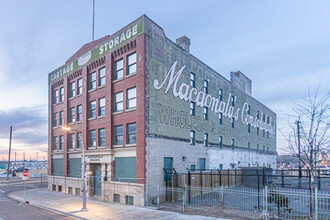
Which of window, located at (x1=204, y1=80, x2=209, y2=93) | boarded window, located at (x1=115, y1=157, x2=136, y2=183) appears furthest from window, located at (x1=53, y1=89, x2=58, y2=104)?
window, located at (x1=204, y1=80, x2=209, y2=93)

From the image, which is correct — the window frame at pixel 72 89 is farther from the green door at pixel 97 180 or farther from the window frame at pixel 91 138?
the green door at pixel 97 180

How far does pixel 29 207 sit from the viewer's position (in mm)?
21641

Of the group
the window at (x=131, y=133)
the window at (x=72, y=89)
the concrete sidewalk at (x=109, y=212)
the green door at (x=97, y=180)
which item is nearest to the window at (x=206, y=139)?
the window at (x=131, y=133)

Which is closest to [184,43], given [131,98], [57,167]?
[131,98]

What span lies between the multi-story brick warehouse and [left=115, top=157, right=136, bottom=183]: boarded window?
0.08 metres

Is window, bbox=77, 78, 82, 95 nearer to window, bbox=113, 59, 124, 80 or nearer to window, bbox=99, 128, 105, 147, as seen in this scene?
window, bbox=99, 128, 105, 147

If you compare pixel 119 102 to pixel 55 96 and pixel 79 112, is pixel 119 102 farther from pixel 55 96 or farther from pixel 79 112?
pixel 55 96

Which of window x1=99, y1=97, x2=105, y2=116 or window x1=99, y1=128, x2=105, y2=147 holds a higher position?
window x1=99, y1=97, x2=105, y2=116

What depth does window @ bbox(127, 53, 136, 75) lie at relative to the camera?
23013 mm

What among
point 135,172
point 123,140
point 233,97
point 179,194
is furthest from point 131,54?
point 233,97

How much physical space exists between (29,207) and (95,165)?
698 cm

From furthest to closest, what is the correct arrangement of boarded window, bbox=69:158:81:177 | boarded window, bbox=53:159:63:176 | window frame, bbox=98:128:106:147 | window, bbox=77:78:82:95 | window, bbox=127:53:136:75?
boarded window, bbox=53:159:63:176
window, bbox=77:78:82:95
boarded window, bbox=69:158:81:177
window frame, bbox=98:128:106:147
window, bbox=127:53:136:75

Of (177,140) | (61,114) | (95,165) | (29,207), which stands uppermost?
(61,114)

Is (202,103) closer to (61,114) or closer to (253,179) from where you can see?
(253,179)
